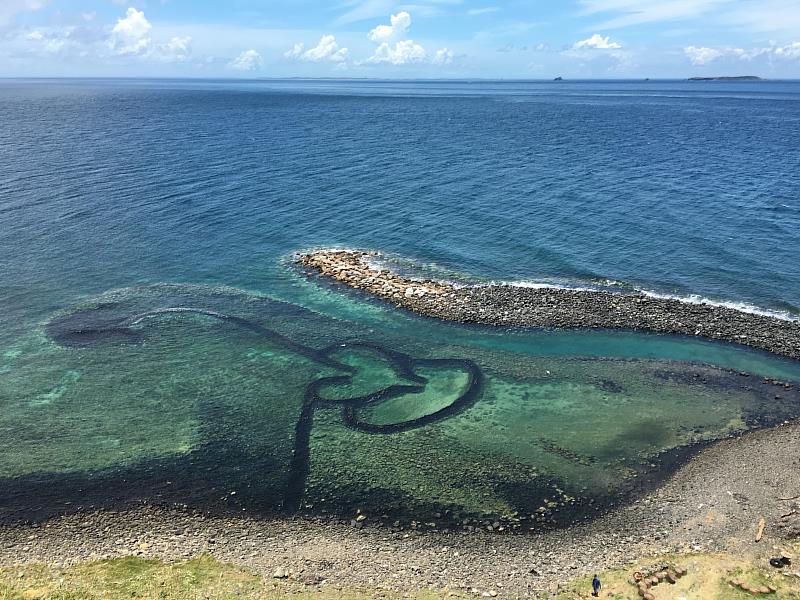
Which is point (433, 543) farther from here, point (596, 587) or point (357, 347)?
point (357, 347)

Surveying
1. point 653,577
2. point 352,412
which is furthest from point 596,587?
point 352,412

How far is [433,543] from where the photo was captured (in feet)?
93.5

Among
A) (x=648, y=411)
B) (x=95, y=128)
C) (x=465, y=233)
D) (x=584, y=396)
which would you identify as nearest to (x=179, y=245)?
(x=465, y=233)

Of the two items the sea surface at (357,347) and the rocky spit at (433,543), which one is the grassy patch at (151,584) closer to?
the rocky spit at (433,543)

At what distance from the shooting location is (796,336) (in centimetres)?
4756

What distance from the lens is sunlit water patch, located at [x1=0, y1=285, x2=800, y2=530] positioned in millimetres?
32031

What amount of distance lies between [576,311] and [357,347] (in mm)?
20956

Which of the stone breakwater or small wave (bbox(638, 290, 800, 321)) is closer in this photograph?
the stone breakwater

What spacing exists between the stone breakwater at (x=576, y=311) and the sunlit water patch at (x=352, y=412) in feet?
6.69

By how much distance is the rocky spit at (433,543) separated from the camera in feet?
86.1

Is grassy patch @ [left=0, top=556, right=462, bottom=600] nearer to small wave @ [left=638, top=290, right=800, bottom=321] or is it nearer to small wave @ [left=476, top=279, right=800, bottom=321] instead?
small wave @ [left=476, top=279, right=800, bottom=321]

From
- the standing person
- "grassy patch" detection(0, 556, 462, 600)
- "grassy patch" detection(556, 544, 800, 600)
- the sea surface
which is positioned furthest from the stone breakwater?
"grassy patch" detection(0, 556, 462, 600)

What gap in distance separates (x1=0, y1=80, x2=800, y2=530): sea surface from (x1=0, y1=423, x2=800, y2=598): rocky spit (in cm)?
168

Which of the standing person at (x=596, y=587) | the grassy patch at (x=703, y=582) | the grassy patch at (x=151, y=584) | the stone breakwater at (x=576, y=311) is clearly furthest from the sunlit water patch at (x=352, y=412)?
the standing person at (x=596, y=587)
